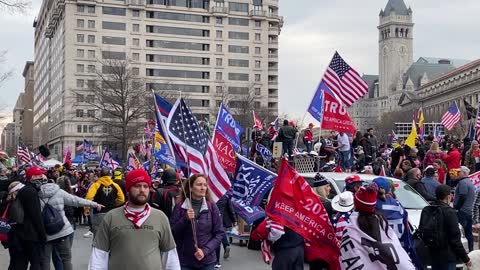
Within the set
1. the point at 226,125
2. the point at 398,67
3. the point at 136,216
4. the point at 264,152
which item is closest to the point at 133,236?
the point at 136,216

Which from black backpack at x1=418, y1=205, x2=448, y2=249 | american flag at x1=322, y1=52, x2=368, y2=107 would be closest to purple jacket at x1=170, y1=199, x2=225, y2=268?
black backpack at x1=418, y1=205, x2=448, y2=249

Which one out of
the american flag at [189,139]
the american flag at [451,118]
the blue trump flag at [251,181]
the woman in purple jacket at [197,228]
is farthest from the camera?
the american flag at [451,118]

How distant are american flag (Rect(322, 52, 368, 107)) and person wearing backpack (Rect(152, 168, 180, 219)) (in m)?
6.67

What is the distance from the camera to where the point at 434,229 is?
Result: 24.5ft

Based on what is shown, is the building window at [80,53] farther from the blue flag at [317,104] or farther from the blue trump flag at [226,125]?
the blue trump flag at [226,125]

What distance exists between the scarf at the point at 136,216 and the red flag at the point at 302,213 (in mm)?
1771

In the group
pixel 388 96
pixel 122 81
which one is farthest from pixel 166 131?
pixel 388 96

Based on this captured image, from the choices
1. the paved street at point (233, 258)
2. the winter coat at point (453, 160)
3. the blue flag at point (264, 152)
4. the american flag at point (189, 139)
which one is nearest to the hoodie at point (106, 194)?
the paved street at point (233, 258)

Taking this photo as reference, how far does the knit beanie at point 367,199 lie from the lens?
18.5ft

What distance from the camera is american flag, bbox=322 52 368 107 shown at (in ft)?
51.5

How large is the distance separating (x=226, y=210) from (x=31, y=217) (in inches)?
176

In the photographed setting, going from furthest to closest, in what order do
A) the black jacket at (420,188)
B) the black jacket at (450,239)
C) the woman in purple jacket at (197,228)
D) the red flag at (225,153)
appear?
the black jacket at (420,188)
the red flag at (225,153)
the black jacket at (450,239)
the woman in purple jacket at (197,228)

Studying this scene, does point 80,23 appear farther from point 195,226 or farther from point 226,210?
point 195,226

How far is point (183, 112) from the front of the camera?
310 inches
